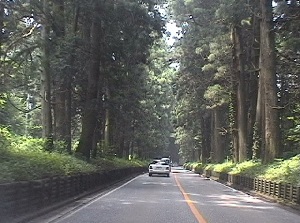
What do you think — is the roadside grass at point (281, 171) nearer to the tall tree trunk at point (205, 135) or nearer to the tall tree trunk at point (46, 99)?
the tall tree trunk at point (46, 99)

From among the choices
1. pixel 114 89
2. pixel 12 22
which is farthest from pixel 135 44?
pixel 12 22

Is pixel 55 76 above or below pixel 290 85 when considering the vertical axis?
below

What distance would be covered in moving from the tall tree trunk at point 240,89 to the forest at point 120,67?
0.08 m

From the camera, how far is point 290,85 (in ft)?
124

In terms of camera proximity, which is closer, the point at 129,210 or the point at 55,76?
the point at 129,210

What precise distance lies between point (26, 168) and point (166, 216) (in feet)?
13.7

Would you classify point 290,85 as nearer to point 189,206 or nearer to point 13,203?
point 189,206

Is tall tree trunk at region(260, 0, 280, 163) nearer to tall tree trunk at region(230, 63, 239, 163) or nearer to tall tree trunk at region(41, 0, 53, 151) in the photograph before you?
tall tree trunk at region(41, 0, 53, 151)

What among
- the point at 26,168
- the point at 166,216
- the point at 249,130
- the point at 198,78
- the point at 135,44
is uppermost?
the point at 198,78

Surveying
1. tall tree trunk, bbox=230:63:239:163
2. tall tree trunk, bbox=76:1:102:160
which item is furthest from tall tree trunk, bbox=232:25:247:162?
tall tree trunk, bbox=76:1:102:160

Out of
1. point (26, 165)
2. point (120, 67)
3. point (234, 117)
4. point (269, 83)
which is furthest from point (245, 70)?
point (26, 165)

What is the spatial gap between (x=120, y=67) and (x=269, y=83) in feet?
32.0

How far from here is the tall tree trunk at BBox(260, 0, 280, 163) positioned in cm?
2530

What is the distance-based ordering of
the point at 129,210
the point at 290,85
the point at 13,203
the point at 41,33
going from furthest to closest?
the point at 290,85 → the point at 41,33 → the point at 129,210 → the point at 13,203
